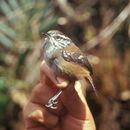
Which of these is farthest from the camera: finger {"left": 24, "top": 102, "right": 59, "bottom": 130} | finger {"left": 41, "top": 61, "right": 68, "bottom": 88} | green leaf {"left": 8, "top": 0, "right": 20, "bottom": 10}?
green leaf {"left": 8, "top": 0, "right": 20, "bottom": 10}

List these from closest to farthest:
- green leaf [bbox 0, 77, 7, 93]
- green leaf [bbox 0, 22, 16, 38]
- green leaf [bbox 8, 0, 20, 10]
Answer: green leaf [bbox 0, 77, 7, 93], green leaf [bbox 0, 22, 16, 38], green leaf [bbox 8, 0, 20, 10]

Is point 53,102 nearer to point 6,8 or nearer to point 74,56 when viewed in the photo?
point 74,56

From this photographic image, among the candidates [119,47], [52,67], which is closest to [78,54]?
Result: [52,67]

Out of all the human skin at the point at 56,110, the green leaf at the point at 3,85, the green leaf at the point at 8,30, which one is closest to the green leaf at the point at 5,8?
the green leaf at the point at 8,30

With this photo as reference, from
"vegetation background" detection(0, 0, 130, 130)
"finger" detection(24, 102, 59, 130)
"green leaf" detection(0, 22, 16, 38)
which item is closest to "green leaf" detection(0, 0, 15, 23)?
"vegetation background" detection(0, 0, 130, 130)

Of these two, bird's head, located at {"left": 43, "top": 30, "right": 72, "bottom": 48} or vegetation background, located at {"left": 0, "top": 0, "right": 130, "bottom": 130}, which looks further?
vegetation background, located at {"left": 0, "top": 0, "right": 130, "bottom": 130}

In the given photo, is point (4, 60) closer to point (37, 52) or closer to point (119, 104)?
point (37, 52)

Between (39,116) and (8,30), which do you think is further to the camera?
(8,30)

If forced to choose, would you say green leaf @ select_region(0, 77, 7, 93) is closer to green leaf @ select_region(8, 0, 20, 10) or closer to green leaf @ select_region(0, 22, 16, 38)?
green leaf @ select_region(0, 22, 16, 38)

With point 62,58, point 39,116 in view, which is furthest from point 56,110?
point 62,58
